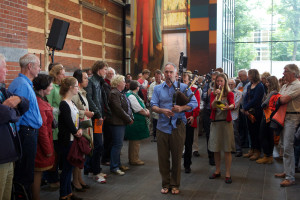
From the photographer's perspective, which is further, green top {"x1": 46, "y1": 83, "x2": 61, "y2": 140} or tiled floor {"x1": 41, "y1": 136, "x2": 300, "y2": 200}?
green top {"x1": 46, "y1": 83, "x2": 61, "y2": 140}

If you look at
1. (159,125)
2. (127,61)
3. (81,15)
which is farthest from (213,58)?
(159,125)

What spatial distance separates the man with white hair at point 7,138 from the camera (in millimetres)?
2457

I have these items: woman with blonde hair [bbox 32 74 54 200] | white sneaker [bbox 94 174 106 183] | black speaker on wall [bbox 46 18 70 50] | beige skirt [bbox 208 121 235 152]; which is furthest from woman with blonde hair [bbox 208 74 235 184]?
black speaker on wall [bbox 46 18 70 50]

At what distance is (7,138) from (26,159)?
713mm

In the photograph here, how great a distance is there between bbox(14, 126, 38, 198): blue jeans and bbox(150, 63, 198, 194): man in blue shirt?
5.25 ft

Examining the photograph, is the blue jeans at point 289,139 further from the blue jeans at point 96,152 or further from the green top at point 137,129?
the blue jeans at point 96,152

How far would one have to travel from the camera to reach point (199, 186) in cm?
453

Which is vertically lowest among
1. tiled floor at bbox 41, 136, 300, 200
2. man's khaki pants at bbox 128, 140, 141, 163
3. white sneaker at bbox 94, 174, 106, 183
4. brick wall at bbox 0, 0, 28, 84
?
tiled floor at bbox 41, 136, 300, 200

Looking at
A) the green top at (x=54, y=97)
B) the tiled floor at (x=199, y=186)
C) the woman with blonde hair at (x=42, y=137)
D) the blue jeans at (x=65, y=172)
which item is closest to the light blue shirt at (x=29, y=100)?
the woman with blonde hair at (x=42, y=137)

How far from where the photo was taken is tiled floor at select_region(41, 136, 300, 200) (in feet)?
13.5

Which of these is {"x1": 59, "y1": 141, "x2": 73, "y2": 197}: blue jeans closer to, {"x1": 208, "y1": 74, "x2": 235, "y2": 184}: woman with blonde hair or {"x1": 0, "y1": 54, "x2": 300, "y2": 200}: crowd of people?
{"x1": 0, "y1": 54, "x2": 300, "y2": 200}: crowd of people

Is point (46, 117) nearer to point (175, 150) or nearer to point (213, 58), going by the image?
point (175, 150)

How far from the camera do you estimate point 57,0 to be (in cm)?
1116

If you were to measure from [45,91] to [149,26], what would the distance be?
12.1m
